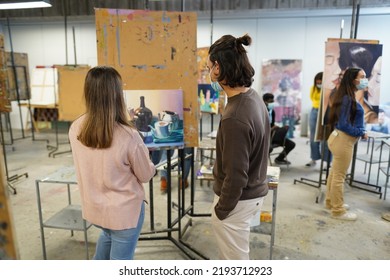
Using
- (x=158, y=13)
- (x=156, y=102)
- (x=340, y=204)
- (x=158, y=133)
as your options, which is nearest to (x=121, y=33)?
(x=158, y=13)

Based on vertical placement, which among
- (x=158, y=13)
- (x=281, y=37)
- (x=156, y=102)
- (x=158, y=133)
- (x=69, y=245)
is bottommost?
(x=69, y=245)

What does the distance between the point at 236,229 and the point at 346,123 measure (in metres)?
1.72

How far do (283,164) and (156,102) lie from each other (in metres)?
3.10

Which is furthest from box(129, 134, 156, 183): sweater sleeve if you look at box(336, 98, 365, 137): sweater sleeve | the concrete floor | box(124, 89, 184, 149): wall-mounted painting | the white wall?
the white wall

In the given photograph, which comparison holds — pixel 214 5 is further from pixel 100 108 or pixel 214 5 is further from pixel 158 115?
pixel 100 108

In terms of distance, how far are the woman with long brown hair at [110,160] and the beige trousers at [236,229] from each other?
1.28 feet

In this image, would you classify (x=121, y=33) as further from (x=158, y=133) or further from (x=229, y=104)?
(x=229, y=104)

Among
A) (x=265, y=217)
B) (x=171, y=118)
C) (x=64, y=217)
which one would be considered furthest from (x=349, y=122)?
(x=64, y=217)

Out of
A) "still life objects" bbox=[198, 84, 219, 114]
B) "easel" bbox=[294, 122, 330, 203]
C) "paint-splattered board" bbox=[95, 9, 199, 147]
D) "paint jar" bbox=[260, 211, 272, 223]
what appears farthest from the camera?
"still life objects" bbox=[198, 84, 219, 114]

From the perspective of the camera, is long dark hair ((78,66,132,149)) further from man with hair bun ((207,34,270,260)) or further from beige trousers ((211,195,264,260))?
beige trousers ((211,195,264,260))

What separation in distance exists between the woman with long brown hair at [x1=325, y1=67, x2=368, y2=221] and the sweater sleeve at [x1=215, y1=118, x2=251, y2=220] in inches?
68.6

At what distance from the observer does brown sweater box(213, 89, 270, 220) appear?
1189 mm

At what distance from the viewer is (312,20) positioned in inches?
244

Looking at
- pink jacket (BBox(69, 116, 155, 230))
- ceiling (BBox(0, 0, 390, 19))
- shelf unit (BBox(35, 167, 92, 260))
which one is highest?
ceiling (BBox(0, 0, 390, 19))
